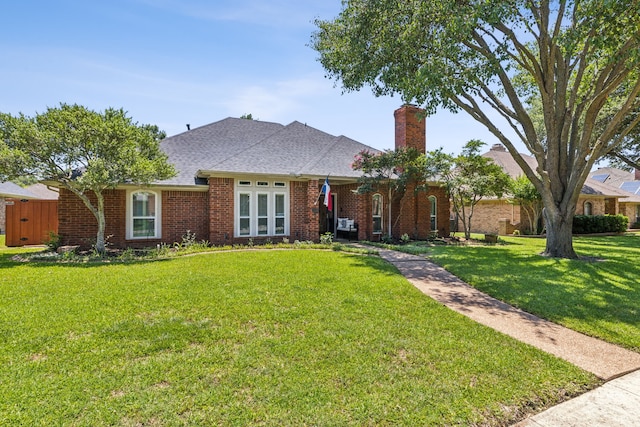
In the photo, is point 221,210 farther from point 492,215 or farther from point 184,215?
point 492,215

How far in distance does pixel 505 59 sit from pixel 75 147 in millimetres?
12940

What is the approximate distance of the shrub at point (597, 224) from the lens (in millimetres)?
22727

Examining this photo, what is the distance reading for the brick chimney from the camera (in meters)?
15.7

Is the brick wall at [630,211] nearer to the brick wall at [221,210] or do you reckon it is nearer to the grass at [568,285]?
the grass at [568,285]

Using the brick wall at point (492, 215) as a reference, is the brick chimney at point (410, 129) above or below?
above

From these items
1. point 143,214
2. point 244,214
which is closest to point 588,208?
point 244,214

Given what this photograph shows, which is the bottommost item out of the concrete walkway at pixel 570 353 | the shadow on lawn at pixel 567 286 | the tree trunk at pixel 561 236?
the concrete walkway at pixel 570 353

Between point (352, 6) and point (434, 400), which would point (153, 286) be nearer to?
point (434, 400)

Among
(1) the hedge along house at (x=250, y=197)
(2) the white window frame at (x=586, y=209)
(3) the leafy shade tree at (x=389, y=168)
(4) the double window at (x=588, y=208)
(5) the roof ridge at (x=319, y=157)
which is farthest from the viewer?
(4) the double window at (x=588, y=208)

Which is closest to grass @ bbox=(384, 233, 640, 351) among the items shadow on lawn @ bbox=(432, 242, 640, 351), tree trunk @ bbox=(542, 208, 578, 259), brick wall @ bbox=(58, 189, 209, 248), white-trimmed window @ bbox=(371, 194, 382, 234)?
shadow on lawn @ bbox=(432, 242, 640, 351)

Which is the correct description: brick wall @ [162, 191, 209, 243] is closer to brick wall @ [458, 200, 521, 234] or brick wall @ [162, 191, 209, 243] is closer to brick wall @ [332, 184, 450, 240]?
brick wall @ [332, 184, 450, 240]

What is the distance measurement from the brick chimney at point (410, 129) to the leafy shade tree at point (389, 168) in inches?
57.4

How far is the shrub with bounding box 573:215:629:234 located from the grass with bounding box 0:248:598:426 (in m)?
22.6

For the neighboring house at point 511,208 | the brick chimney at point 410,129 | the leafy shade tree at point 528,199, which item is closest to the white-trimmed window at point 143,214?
the brick chimney at point 410,129
